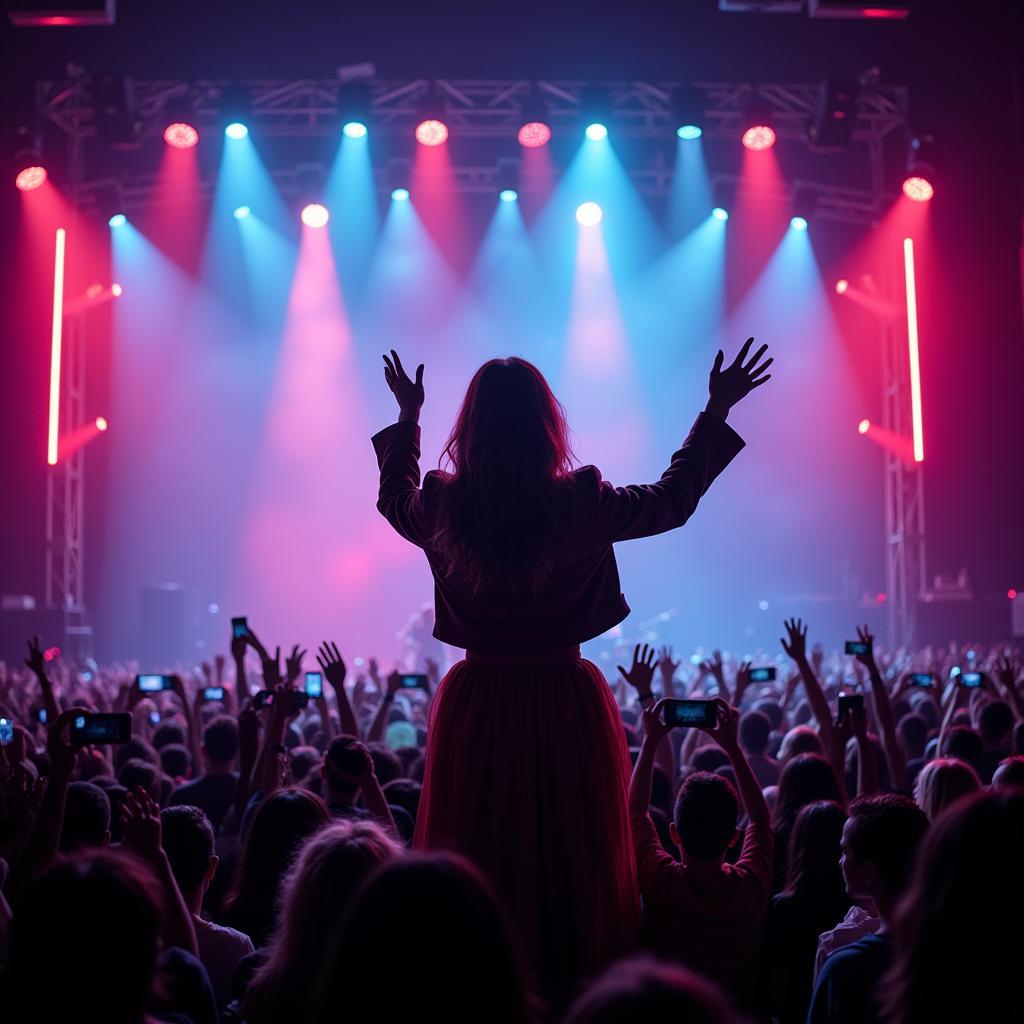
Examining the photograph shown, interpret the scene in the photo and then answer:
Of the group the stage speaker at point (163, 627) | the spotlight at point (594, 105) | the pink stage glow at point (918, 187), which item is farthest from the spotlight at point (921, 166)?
the stage speaker at point (163, 627)

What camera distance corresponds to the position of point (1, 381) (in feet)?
50.4

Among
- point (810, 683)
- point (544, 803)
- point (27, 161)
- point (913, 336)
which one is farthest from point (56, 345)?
point (544, 803)

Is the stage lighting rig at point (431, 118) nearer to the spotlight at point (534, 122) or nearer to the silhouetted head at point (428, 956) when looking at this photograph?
the spotlight at point (534, 122)

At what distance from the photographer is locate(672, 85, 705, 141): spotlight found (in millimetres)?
13359

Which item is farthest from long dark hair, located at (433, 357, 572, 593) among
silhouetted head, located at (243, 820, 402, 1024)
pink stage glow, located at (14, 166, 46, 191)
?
pink stage glow, located at (14, 166, 46, 191)

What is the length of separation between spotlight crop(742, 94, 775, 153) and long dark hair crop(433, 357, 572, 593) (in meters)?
12.0

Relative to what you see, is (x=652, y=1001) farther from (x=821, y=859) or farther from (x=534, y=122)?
(x=534, y=122)

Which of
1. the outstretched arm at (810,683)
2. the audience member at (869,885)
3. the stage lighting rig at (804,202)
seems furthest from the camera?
the stage lighting rig at (804,202)

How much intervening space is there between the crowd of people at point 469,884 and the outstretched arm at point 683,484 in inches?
24.3

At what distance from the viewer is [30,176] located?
44.0ft

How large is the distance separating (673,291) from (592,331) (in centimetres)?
155

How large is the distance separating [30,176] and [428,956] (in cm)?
1410

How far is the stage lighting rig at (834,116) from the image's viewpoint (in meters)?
12.9

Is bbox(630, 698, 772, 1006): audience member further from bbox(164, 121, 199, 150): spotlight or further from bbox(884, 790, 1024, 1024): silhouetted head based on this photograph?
bbox(164, 121, 199, 150): spotlight
